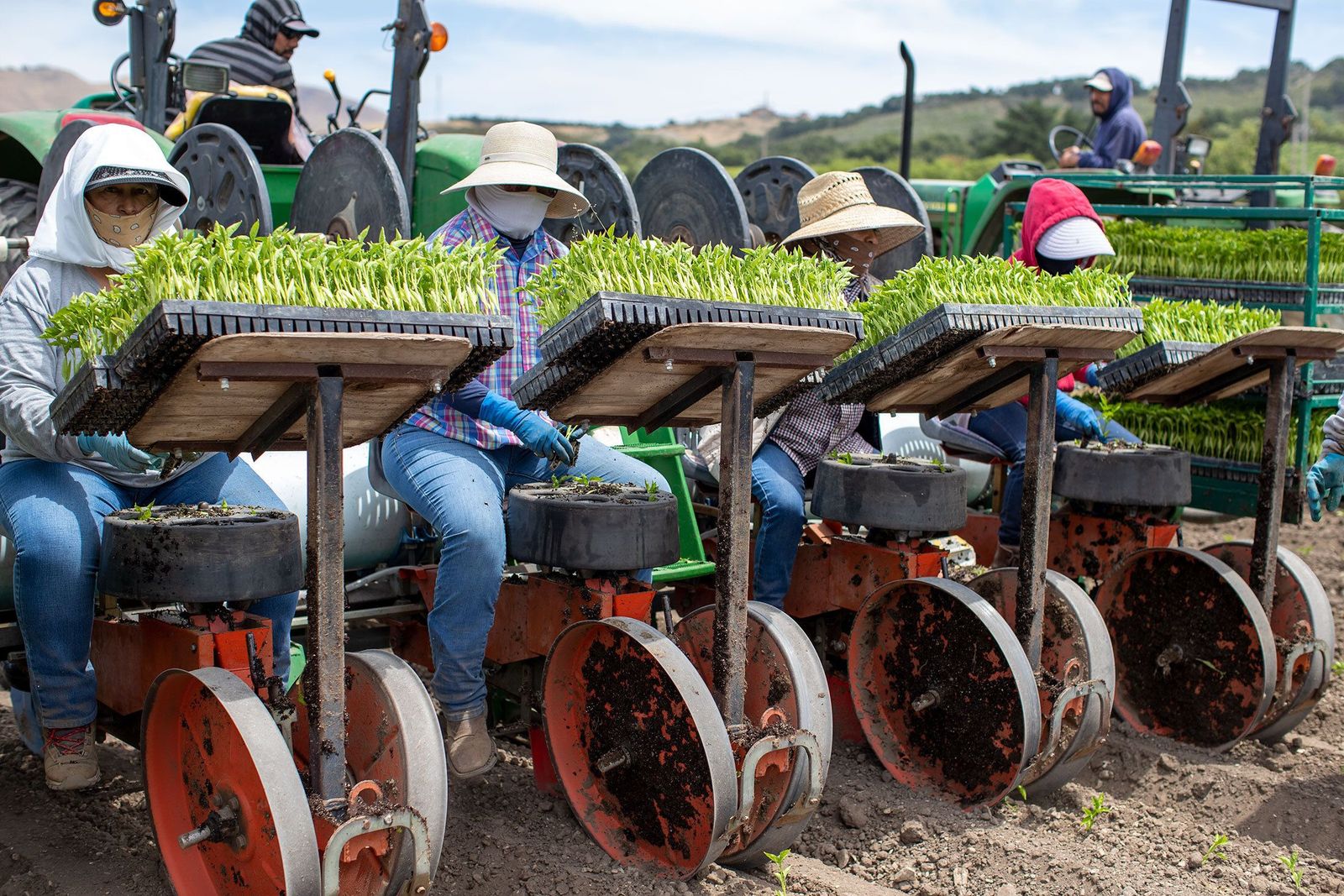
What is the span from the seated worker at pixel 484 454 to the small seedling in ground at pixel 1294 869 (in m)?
1.93

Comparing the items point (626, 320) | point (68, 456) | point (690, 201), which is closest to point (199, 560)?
point (68, 456)

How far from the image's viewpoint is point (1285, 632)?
4.84m

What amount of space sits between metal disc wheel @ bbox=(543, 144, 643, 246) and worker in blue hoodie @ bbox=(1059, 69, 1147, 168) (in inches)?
221

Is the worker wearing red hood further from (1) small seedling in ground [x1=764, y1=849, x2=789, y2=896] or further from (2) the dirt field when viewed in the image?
(1) small seedling in ground [x1=764, y1=849, x2=789, y2=896]

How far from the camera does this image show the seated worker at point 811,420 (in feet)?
14.3

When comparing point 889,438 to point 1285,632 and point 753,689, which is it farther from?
point 753,689

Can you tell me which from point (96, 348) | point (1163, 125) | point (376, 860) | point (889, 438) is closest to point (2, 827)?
point (376, 860)

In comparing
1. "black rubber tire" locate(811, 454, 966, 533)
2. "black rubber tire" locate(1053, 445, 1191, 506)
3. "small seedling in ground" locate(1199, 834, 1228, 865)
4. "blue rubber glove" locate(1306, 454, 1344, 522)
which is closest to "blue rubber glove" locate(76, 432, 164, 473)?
"black rubber tire" locate(811, 454, 966, 533)

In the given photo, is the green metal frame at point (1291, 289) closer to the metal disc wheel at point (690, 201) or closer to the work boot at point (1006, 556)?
the work boot at point (1006, 556)

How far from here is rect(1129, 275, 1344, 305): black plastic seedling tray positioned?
5383mm

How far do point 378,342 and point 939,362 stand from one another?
5.80 feet

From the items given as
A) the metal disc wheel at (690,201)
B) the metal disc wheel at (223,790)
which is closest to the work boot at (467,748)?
the metal disc wheel at (223,790)

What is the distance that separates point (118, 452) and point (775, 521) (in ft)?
6.62

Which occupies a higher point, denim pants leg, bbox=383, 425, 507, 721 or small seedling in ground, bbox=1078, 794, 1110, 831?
denim pants leg, bbox=383, 425, 507, 721
